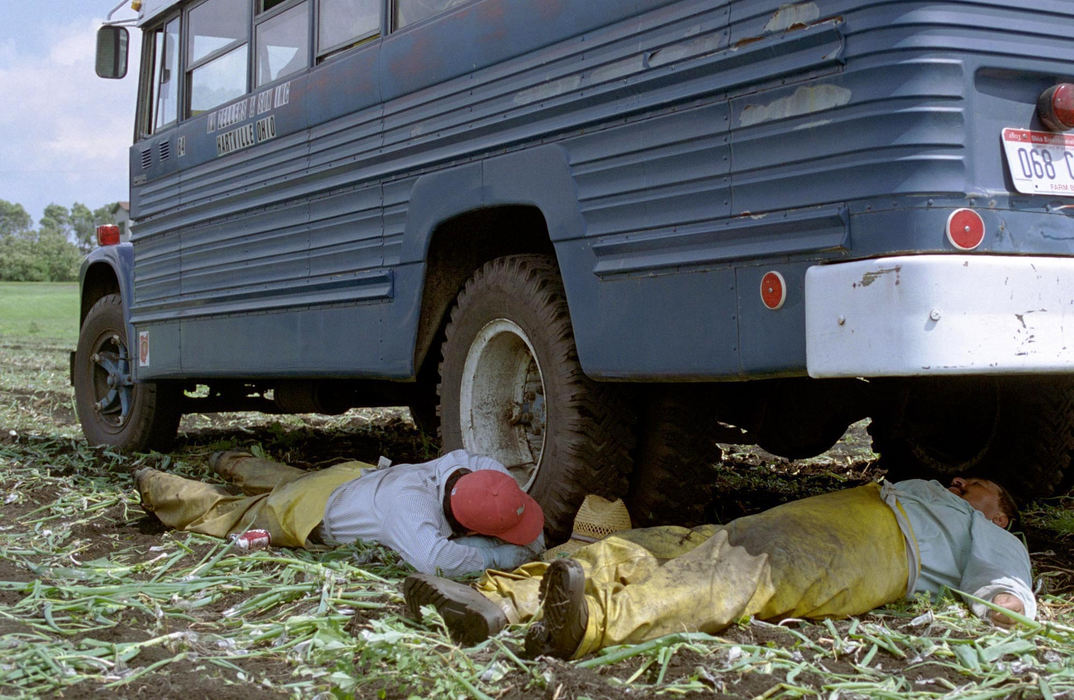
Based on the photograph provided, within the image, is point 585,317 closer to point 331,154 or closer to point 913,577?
point 913,577

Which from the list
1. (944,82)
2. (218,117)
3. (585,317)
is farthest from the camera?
(218,117)

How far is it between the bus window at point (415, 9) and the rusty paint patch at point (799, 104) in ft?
5.61

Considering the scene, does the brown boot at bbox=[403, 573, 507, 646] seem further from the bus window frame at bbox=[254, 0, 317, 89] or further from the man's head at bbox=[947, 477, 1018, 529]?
the bus window frame at bbox=[254, 0, 317, 89]

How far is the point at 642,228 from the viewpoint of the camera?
12.3 ft

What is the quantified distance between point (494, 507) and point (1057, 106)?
83.0 inches

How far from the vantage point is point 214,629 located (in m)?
3.23

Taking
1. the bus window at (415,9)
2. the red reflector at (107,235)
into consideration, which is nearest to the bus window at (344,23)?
the bus window at (415,9)

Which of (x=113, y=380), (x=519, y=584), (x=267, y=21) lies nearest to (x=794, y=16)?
(x=519, y=584)

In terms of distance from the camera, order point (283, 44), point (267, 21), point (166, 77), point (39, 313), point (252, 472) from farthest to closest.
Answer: point (39, 313)
point (166, 77)
point (267, 21)
point (283, 44)
point (252, 472)

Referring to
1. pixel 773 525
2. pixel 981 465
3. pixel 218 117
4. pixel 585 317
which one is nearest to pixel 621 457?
pixel 585 317

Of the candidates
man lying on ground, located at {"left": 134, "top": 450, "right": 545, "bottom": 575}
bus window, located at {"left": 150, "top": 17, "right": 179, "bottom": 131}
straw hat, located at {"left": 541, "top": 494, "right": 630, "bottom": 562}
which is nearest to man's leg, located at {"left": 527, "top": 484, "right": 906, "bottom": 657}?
straw hat, located at {"left": 541, "top": 494, "right": 630, "bottom": 562}

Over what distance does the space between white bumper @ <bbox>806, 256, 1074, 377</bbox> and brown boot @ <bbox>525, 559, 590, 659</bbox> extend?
91 cm

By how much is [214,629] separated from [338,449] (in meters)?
4.75

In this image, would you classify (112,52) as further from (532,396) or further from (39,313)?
(39,313)
